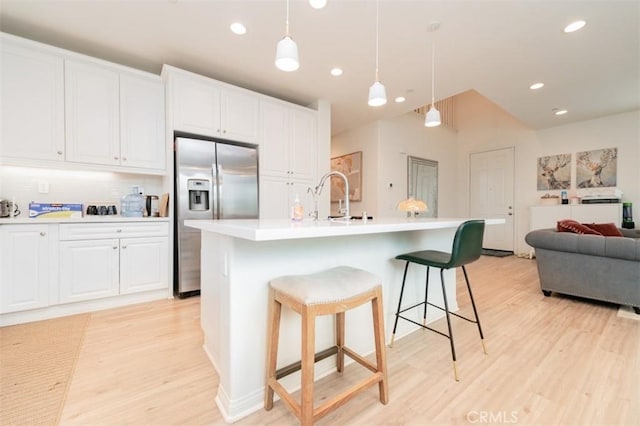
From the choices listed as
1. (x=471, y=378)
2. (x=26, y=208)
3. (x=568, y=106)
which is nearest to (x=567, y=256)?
(x=471, y=378)

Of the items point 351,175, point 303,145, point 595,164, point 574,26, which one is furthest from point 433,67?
point 595,164

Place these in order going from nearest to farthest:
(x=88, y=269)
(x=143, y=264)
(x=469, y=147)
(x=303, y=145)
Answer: (x=88, y=269), (x=143, y=264), (x=303, y=145), (x=469, y=147)

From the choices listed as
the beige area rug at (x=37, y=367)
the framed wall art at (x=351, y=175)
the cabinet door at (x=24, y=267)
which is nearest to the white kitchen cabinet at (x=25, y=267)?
the cabinet door at (x=24, y=267)

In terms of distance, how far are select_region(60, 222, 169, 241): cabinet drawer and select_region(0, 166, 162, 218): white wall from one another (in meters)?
0.62

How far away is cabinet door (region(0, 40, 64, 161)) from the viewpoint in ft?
7.48

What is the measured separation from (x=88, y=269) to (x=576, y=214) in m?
7.21

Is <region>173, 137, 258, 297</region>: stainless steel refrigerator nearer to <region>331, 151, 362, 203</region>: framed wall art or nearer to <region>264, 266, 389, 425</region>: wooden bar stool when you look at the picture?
<region>264, 266, 389, 425</region>: wooden bar stool

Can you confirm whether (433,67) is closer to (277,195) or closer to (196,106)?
(277,195)

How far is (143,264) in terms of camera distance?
271 centimetres

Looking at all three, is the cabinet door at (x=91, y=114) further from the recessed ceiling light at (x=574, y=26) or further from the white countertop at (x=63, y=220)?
the recessed ceiling light at (x=574, y=26)

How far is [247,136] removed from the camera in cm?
337

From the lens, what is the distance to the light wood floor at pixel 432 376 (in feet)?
4.11

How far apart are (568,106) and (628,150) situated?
1.50 meters

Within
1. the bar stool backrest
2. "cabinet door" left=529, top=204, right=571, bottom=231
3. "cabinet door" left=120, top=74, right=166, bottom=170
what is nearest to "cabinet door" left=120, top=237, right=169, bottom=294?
"cabinet door" left=120, top=74, right=166, bottom=170
